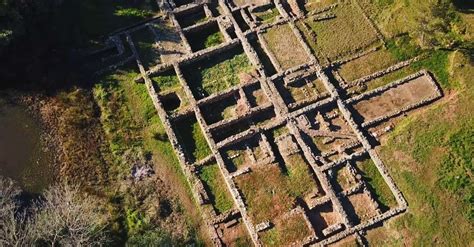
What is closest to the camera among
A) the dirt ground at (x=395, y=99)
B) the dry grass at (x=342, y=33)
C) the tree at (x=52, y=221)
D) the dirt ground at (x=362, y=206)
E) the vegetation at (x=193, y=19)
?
the tree at (x=52, y=221)

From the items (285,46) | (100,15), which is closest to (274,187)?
(285,46)

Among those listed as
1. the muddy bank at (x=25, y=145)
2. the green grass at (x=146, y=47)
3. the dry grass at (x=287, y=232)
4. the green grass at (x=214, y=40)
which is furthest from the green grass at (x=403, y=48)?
the muddy bank at (x=25, y=145)

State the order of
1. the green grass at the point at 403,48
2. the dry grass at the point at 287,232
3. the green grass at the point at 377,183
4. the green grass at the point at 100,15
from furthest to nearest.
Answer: the green grass at the point at 100,15 → the green grass at the point at 403,48 → the green grass at the point at 377,183 → the dry grass at the point at 287,232

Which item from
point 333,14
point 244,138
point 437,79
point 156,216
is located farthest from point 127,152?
point 437,79

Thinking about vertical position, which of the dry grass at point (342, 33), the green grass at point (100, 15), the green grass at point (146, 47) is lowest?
the dry grass at point (342, 33)

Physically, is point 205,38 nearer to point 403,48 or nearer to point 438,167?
point 403,48

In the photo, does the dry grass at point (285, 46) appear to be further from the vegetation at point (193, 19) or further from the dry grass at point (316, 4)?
the vegetation at point (193, 19)
